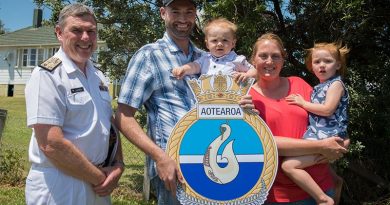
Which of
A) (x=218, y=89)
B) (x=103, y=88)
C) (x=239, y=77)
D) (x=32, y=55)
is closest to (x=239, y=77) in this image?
(x=239, y=77)

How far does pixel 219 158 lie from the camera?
2.88 meters

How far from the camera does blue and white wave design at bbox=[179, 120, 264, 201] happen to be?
2863 millimetres

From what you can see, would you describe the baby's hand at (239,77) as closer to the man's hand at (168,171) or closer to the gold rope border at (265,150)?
the gold rope border at (265,150)

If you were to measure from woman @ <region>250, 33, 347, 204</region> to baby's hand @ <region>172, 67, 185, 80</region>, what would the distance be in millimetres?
471

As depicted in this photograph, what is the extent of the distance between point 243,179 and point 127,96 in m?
0.82

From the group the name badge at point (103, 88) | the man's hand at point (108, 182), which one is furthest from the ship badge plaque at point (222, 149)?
the name badge at point (103, 88)

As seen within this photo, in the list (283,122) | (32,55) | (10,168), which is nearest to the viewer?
(283,122)

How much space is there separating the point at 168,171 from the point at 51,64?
0.89 metres

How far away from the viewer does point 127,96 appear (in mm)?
2908

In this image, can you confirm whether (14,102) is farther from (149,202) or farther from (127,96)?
(127,96)

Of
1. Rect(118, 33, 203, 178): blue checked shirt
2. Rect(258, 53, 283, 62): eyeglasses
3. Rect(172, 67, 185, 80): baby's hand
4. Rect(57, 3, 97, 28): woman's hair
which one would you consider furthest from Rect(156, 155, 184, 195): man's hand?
Rect(57, 3, 97, 28): woman's hair

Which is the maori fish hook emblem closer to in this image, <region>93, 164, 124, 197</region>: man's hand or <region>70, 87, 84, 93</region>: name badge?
<region>93, 164, 124, 197</region>: man's hand

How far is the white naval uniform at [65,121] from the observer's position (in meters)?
2.71

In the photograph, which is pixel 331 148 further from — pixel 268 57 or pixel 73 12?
pixel 73 12
